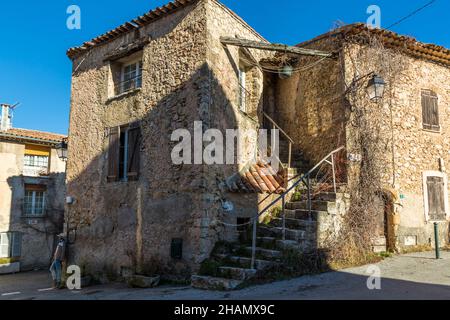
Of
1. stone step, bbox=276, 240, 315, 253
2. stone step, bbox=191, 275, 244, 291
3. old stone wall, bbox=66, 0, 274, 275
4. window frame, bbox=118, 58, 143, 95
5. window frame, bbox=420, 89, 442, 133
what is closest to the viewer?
stone step, bbox=191, 275, 244, 291

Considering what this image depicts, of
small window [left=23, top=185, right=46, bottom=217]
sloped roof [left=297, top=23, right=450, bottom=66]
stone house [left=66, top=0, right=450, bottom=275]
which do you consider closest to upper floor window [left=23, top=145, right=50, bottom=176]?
small window [left=23, top=185, right=46, bottom=217]

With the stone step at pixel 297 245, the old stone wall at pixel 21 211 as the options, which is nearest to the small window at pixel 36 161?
the old stone wall at pixel 21 211

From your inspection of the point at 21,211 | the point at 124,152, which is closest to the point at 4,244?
the point at 21,211

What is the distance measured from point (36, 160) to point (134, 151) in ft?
38.5

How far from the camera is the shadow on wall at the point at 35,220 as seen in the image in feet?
56.1

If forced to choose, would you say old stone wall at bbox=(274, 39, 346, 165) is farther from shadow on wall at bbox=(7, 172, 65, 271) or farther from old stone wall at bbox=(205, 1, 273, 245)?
shadow on wall at bbox=(7, 172, 65, 271)

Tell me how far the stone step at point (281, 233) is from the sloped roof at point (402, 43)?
5273 mm

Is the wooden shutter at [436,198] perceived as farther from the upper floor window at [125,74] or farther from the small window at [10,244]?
the small window at [10,244]

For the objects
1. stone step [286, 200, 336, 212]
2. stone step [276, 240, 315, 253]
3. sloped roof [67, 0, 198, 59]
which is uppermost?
sloped roof [67, 0, 198, 59]

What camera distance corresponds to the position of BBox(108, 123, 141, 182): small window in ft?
30.0

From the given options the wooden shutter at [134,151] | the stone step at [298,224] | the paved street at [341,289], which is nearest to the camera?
the paved street at [341,289]

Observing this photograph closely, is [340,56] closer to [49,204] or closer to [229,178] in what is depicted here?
[229,178]

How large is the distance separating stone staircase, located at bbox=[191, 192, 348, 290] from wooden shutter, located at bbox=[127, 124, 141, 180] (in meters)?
2.99

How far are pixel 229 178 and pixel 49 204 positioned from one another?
13498 mm
